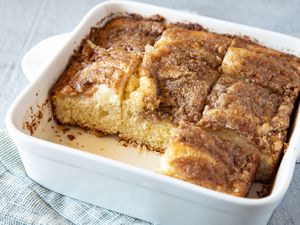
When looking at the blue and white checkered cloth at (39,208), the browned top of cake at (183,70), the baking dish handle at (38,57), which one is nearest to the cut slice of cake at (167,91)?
the browned top of cake at (183,70)

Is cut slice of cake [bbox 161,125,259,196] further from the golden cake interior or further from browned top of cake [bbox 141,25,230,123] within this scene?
browned top of cake [bbox 141,25,230,123]

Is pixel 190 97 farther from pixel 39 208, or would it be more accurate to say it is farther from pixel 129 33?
pixel 39 208

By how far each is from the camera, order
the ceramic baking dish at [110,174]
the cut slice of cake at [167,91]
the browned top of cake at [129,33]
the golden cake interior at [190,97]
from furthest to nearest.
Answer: the browned top of cake at [129,33] < the cut slice of cake at [167,91] < the golden cake interior at [190,97] < the ceramic baking dish at [110,174]

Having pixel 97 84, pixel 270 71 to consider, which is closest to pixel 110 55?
pixel 97 84

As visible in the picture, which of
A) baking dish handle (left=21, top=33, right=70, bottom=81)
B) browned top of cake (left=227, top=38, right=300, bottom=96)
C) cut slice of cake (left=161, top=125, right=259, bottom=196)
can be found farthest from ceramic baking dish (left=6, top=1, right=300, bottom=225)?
browned top of cake (left=227, top=38, right=300, bottom=96)

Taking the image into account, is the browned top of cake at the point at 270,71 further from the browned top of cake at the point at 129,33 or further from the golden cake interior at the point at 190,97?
the browned top of cake at the point at 129,33

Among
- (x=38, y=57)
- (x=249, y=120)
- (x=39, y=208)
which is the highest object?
(x=249, y=120)

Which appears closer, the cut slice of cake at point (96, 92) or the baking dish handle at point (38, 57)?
the cut slice of cake at point (96, 92)
